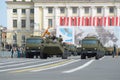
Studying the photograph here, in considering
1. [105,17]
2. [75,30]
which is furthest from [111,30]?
[105,17]

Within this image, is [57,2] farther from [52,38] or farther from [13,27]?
[52,38]

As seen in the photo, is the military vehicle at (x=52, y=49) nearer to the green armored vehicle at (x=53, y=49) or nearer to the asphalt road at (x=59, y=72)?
the green armored vehicle at (x=53, y=49)

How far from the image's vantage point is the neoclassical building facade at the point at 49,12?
13962 cm

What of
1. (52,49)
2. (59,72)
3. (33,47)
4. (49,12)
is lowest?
(59,72)

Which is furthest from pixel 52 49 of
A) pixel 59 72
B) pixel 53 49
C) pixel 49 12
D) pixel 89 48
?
pixel 49 12

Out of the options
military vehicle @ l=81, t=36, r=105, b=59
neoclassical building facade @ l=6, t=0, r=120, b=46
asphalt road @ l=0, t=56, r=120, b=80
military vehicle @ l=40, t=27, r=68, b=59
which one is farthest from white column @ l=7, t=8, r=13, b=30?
asphalt road @ l=0, t=56, r=120, b=80

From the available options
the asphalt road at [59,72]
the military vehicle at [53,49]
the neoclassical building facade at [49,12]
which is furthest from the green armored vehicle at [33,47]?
the neoclassical building facade at [49,12]

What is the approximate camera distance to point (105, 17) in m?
135

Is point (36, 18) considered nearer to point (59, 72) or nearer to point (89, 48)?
point (89, 48)

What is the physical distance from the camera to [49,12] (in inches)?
5595

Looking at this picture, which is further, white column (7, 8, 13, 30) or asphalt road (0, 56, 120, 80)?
white column (7, 8, 13, 30)

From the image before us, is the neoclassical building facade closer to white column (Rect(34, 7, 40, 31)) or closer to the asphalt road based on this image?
white column (Rect(34, 7, 40, 31))

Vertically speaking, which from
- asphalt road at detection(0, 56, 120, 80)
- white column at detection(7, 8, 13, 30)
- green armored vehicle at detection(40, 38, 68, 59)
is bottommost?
asphalt road at detection(0, 56, 120, 80)

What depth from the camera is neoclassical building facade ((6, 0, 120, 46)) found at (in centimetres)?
13962
